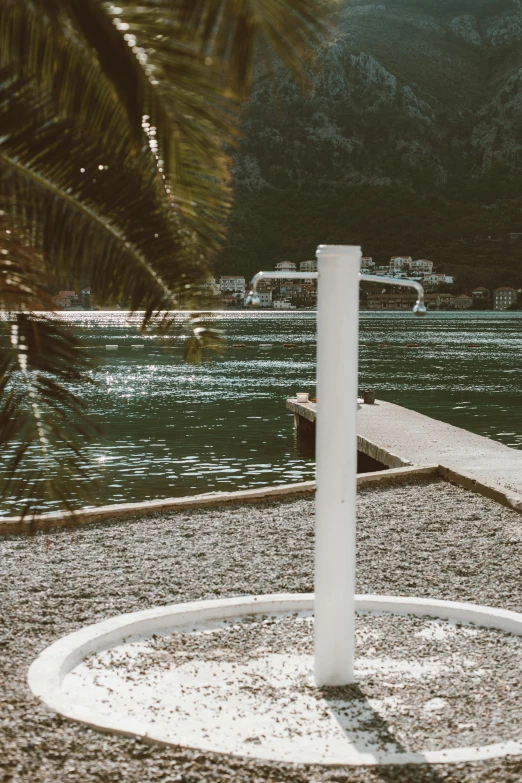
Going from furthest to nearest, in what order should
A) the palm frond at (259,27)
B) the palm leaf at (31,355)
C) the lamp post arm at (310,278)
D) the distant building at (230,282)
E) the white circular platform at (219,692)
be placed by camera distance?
the lamp post arm at (310,278)
the distant building at (230,282)
the white circular platform at (219,692)
the palm leaf at (31,355)
the palm frond at (259,27)

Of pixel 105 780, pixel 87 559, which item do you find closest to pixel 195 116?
pixel 105 780

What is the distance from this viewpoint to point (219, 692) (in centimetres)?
418

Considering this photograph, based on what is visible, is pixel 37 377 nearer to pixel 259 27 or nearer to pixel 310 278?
pixel 259 27

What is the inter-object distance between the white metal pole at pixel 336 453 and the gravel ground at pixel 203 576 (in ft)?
2.99

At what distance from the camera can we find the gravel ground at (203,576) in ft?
11.2

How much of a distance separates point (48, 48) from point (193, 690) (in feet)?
8.68

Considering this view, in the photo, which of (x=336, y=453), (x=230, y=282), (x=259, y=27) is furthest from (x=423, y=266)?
(x=259, y=27)

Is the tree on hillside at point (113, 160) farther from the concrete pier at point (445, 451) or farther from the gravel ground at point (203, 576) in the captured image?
the concrete pier at point (445, 451)

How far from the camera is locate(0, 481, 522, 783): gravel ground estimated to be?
3416 mm

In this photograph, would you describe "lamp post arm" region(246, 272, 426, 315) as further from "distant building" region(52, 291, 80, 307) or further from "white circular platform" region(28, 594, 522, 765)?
"white circular platform" region(28, 594, 522, 765)

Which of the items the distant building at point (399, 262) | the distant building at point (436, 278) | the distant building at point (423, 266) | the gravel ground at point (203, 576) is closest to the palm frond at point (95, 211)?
the gravel ground at point (203, 576)

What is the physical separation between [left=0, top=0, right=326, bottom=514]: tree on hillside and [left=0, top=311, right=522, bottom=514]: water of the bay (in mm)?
198

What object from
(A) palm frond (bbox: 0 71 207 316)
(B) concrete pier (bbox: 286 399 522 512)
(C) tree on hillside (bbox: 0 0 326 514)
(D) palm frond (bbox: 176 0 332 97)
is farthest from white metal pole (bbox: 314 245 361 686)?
(B) concrete pier (bbox: 286 399 522 512)

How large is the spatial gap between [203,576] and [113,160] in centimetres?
401
